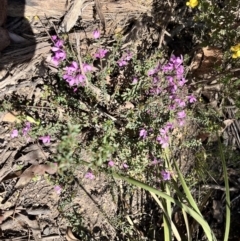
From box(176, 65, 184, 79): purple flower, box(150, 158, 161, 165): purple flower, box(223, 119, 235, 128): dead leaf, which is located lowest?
box(150, 158, 161, 165): purple flower

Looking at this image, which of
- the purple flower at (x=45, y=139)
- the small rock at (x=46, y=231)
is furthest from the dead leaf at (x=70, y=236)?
the purple flower at (x=45, y=139)

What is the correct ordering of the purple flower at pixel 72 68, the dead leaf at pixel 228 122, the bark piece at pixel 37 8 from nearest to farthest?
the purple flower at pixel 72 68 → the bark piece at pixel 37 8 → the dead leaf at pixel 228 122

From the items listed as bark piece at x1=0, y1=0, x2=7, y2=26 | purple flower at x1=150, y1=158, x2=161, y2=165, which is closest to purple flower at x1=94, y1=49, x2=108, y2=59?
bark piece at x1=0, y1=0, x2=7, y2=26

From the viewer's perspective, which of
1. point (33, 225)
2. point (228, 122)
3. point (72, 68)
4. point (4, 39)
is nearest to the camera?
point (72, 68)

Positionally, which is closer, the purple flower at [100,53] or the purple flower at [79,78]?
the purple flower at [79,78]

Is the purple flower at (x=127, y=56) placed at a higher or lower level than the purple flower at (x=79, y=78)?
higher

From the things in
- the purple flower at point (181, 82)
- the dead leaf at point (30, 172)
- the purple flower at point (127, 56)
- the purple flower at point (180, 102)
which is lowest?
the dead leaf at point (30, 172)

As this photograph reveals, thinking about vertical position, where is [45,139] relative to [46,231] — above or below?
above

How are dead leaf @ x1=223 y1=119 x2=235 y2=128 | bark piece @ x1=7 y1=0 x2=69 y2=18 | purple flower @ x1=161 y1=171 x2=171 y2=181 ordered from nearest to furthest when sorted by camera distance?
bark piece @ x1=7 y1=0 x2=69 y2=18 < purple flower @ x1=161 y1=171 x2=171 y2=181 < dead leaf @ x1=223 y1=119 x2=235 y2=128

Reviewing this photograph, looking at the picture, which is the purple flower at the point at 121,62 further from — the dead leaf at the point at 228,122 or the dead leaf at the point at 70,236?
the dead leaf at the point at 70,236

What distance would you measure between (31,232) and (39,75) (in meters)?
1.03

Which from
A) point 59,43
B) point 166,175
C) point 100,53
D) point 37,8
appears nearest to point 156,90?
point 100,53

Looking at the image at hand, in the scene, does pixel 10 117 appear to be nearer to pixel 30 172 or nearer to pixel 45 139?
pixel 45 139

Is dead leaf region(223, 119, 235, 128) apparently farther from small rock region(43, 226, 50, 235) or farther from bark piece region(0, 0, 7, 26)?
bark piece region(0, 0, 7, 26)
